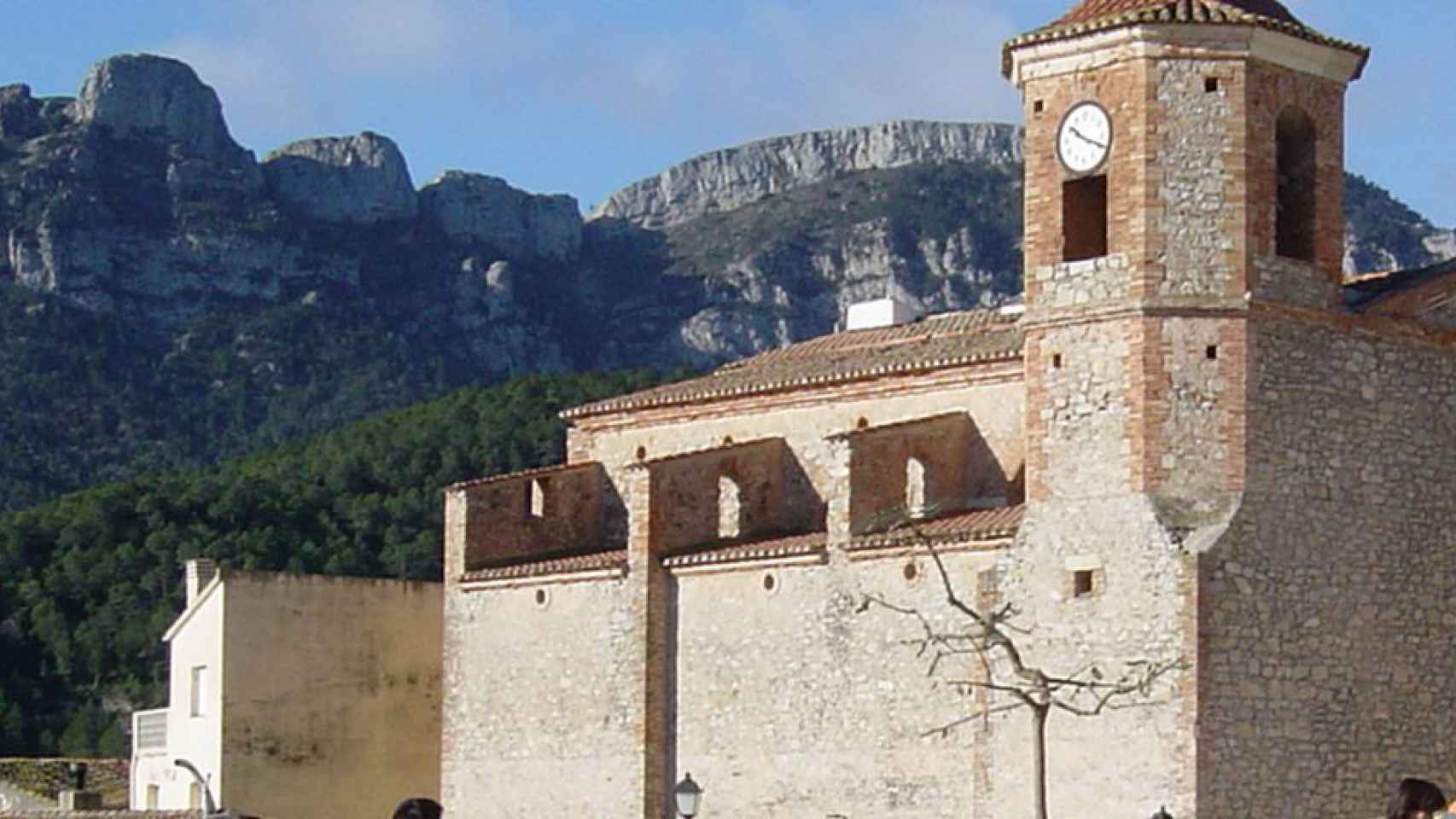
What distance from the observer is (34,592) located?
213ft

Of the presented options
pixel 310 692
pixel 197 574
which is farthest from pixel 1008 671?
pixel 197 574

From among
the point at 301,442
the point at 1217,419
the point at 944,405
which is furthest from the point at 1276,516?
the point at 301,442

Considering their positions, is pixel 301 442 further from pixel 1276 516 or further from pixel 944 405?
pixel 1276 516

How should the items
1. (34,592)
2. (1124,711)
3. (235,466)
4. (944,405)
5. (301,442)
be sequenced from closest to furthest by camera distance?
(1124,711) < (944,405) < (34,592) < (235,466) < (301,442)

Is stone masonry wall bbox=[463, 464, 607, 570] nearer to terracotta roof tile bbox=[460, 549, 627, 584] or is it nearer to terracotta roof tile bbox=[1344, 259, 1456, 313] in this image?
terracotta roof tile bbox=[460, 549, 627, 584]

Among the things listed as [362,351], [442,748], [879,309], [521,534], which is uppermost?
[362,351]

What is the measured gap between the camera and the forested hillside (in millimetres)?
62438

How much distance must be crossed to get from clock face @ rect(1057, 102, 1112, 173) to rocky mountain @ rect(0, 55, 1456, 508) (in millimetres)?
62320

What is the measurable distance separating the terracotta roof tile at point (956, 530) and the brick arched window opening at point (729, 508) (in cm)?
332

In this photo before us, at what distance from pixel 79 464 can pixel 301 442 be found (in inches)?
783

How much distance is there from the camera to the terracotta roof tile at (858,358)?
37438mm

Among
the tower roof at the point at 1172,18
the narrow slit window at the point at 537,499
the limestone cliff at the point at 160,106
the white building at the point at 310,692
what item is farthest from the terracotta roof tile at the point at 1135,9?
the limestone cliff at the point at 160,106

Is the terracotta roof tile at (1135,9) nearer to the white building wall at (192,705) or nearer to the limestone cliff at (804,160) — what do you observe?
the white building wall at (192,705)

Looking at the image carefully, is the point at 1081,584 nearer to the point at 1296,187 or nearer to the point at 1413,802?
the point at 1296,187
